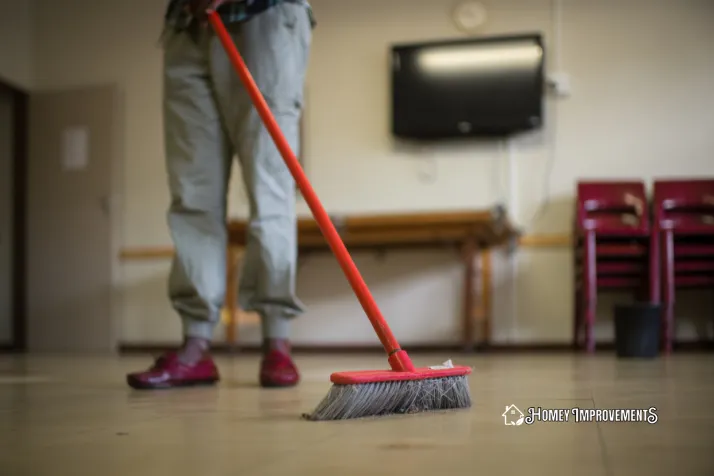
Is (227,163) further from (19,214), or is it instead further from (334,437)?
(19,214)

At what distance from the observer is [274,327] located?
181 cm

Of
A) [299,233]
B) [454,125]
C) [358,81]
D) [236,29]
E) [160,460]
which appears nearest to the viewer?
[160,460]

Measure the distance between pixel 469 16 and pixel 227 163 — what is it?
3008 millimetres

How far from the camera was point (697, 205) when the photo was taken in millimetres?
3994

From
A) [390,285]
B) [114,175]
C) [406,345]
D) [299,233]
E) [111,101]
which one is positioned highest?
[111,101]

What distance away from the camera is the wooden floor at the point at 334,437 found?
0.74 meters

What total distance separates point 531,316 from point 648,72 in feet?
4.97

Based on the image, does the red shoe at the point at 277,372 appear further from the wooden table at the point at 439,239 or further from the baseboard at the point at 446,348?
the baseboard at the point at 446,348

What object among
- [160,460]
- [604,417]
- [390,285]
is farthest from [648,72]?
[160,460]

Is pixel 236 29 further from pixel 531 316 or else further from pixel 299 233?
pixel 531 316

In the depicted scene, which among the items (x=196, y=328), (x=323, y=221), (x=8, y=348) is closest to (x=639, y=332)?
(x=196, y=328)

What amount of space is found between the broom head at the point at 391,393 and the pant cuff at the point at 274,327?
0.67 m

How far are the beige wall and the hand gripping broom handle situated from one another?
2822 mm

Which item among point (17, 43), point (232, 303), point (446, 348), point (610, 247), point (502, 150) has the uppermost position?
point (17, 43)
